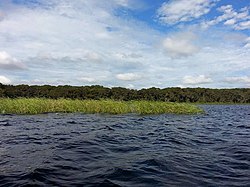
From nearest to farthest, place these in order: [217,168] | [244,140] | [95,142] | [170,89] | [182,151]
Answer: [217,168] → [182,151] → [95,142] → [244,140] → [170,89]

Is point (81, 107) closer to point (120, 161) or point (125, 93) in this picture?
point (120, 161)

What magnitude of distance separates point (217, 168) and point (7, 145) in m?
10.1

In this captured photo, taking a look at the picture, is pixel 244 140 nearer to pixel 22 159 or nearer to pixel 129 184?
pixel 129 184

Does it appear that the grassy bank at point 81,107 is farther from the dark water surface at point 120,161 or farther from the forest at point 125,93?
the forest at point 125,93

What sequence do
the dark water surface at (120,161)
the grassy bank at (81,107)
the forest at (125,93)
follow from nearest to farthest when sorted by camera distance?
the dark water surface at (120,161) < the grassy bank at (81,107) < the forest at (125,93)

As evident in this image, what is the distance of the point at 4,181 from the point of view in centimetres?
877

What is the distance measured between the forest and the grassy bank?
1349 inches

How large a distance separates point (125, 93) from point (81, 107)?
86.3 meters

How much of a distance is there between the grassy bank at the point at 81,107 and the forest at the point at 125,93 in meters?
Answer: 34.3

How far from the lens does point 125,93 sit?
12750 centimetres

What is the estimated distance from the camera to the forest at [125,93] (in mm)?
107125

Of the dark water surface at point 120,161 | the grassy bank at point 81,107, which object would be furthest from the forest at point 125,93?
the dark water surface at point 120,161

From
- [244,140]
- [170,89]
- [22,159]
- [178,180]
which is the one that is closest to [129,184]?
[178,180]

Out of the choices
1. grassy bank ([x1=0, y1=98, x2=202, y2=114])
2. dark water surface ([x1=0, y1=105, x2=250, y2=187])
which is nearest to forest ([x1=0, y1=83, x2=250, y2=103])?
grassy bank ([x1=0, y1=98, x2=202, y2=114])
